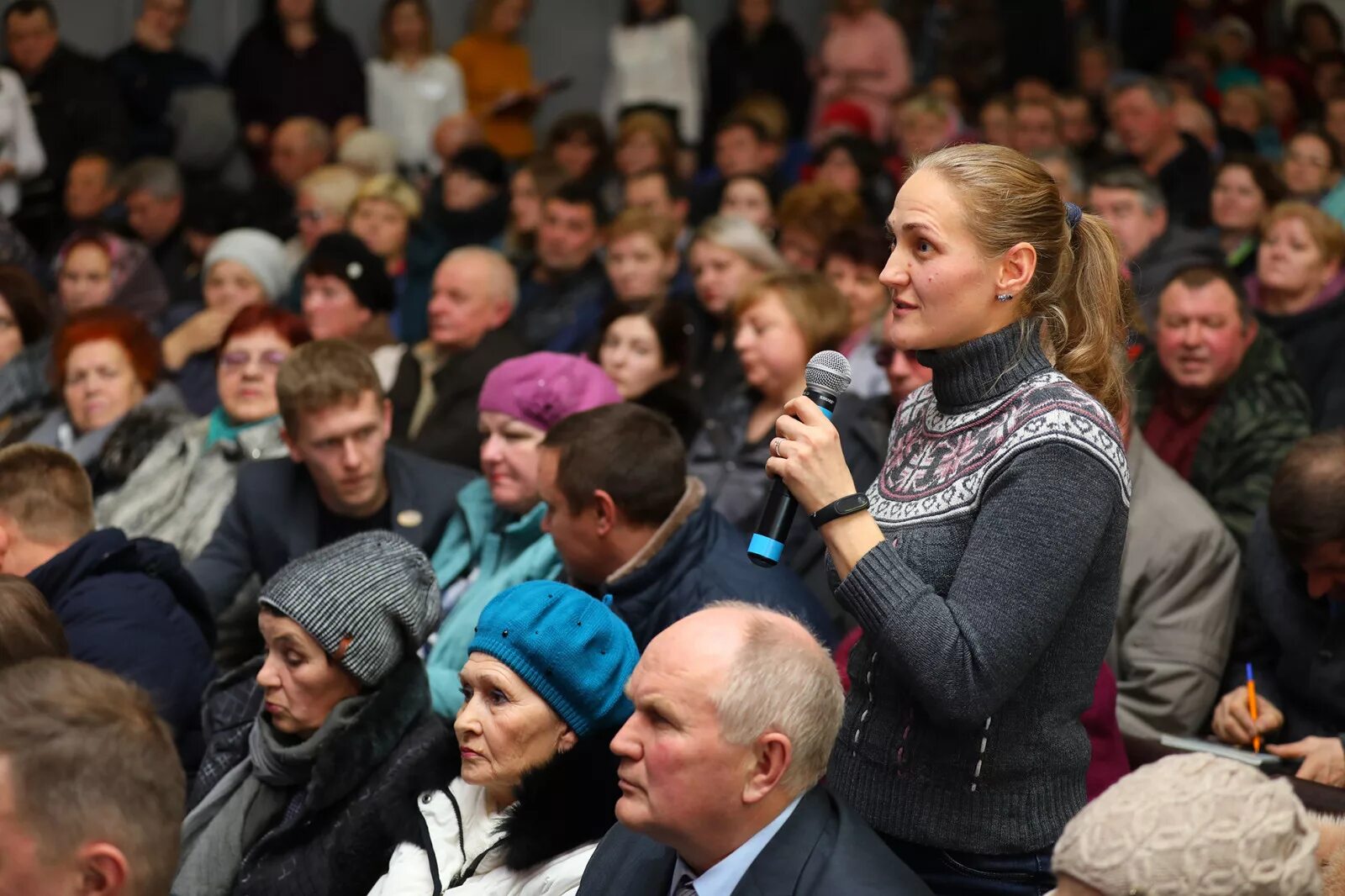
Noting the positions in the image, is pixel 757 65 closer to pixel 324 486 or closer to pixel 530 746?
pixel 324 486

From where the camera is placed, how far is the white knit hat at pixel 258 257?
252 inches

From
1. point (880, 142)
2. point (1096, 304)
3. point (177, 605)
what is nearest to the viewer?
point (1096, 304)

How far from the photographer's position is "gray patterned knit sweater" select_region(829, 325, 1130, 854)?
185 cm

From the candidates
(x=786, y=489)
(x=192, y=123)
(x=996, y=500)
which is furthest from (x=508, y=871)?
(x=192, y=123)

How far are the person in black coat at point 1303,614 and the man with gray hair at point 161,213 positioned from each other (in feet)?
17.3

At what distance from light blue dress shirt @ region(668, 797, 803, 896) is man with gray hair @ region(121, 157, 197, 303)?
19.5ft

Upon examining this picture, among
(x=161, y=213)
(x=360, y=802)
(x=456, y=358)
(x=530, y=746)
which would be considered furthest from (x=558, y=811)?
A: (x=161, y=213)

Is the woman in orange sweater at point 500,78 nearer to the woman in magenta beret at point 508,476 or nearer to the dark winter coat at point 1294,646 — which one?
the woman in magenta beret at point 508,476

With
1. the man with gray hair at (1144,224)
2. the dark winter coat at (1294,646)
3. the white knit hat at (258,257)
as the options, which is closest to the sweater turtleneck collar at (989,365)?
the dark winter coat at (1294,646)

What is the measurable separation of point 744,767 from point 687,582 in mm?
1208

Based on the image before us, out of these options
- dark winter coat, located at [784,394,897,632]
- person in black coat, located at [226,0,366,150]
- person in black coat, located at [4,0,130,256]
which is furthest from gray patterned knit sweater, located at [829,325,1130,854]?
person in black coat, located at [226,0,366,150]

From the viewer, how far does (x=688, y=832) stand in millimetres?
1993

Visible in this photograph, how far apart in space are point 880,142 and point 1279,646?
19.1 feet

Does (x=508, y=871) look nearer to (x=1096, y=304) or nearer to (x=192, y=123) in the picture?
(x=1096, y=304)
